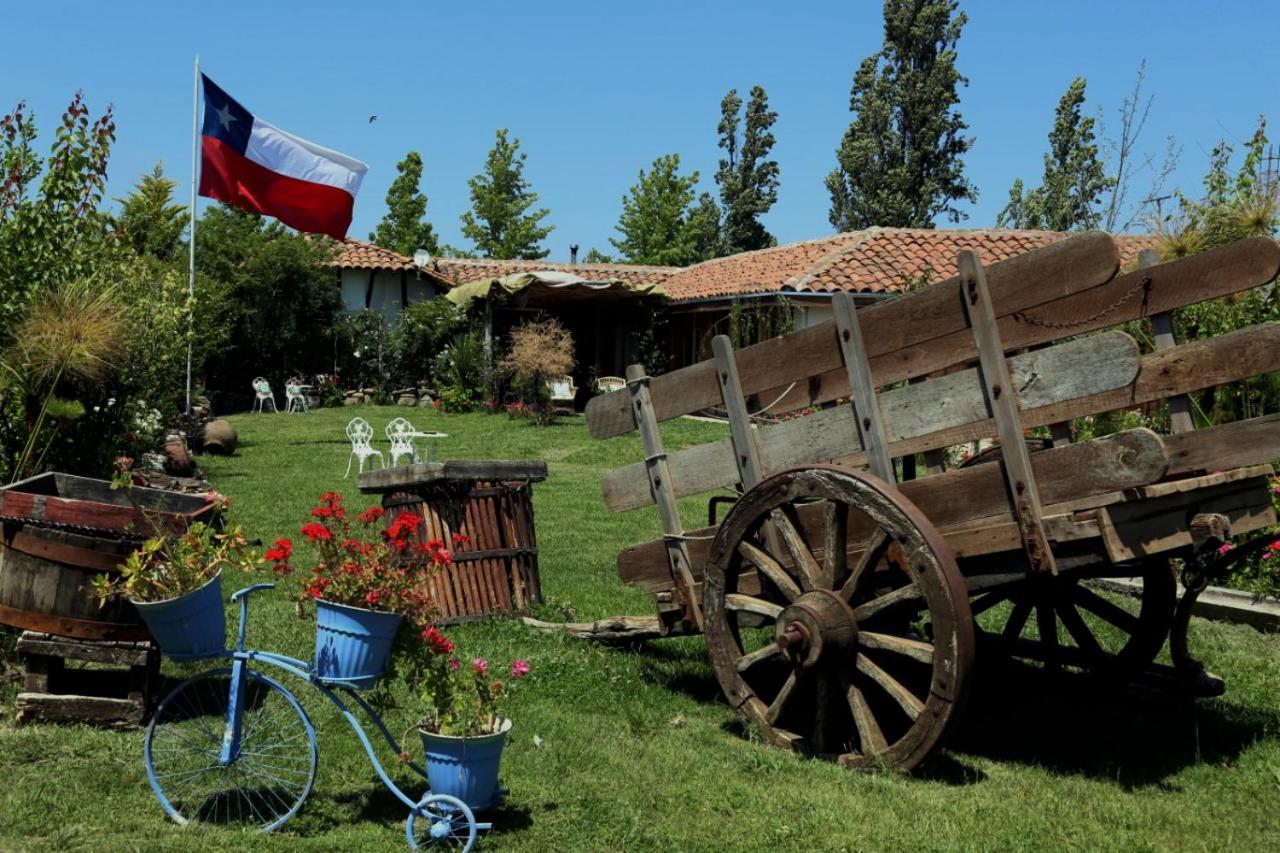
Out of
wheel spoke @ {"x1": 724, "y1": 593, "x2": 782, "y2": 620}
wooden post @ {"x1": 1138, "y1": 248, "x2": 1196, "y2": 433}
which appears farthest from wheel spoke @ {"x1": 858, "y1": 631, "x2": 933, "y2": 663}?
wooden post @ {"x1": 1138, "y1": 248, "x2": 1196, "y2": 433}

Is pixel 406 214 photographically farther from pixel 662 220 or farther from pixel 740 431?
pixel 740 431

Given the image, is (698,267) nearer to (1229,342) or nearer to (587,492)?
(587,492)

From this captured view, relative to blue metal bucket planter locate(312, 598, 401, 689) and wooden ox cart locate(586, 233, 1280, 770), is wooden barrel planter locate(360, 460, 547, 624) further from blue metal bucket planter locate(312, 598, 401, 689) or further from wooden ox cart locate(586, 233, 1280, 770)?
blue metal bucket planter locate(312, 598, 401, 689)

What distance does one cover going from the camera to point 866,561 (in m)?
4.68

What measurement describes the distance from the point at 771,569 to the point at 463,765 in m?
1.68

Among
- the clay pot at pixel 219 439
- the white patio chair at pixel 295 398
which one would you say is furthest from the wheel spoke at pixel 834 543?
the white patio chair at pixel 295 398

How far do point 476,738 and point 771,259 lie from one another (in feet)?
85.2

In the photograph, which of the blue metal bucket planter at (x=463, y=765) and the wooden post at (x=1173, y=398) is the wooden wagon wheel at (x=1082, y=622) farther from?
the blue metal bucket planter at (x=463, y=765)

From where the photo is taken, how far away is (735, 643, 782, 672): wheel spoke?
5.04 metres

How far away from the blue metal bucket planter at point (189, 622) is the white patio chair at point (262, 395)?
21980mm

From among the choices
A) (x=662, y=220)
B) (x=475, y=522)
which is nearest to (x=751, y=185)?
(x=662, y=220)

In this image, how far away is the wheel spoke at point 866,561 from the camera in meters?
4.61

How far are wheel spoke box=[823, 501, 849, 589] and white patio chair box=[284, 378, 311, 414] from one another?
72.9ft

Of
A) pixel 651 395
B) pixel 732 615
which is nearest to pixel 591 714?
pixel 732 615
